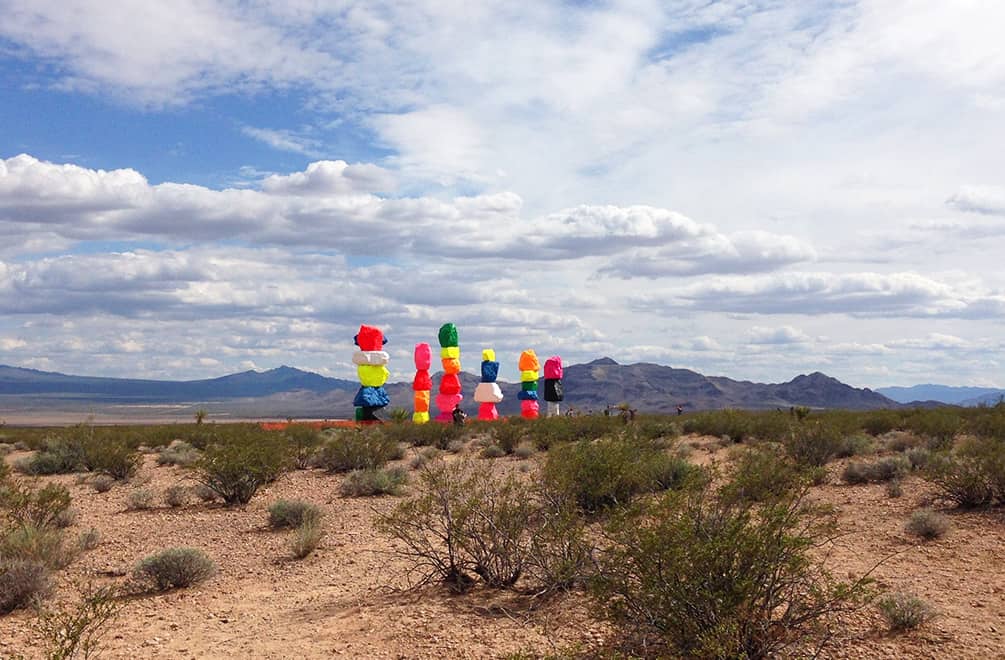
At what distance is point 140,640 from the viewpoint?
834 cm

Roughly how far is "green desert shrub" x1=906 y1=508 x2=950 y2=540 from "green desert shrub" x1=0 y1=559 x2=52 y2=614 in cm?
1160

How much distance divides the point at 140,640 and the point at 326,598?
214 centimetres

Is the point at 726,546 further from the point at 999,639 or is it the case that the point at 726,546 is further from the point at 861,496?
the point at 861,496

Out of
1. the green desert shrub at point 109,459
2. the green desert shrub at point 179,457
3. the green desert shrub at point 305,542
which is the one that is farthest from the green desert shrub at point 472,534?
the green desert shrub at point 179,457

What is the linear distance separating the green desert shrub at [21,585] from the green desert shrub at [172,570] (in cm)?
114

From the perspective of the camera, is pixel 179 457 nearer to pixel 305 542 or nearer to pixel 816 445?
pixel 305 542

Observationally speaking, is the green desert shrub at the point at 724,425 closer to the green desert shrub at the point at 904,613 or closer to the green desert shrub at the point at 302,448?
the green desert shrub at the point at 302,448

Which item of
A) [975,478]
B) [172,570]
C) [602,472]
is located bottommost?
[172,570]

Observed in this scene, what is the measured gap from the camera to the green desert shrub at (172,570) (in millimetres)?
10234

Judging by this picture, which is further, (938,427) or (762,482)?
(938,427)

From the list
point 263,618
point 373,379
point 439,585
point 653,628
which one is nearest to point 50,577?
point 263,618

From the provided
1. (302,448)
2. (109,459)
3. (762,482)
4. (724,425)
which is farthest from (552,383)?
(762,482)

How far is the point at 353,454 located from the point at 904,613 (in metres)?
16.0

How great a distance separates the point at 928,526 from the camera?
11500 mm
